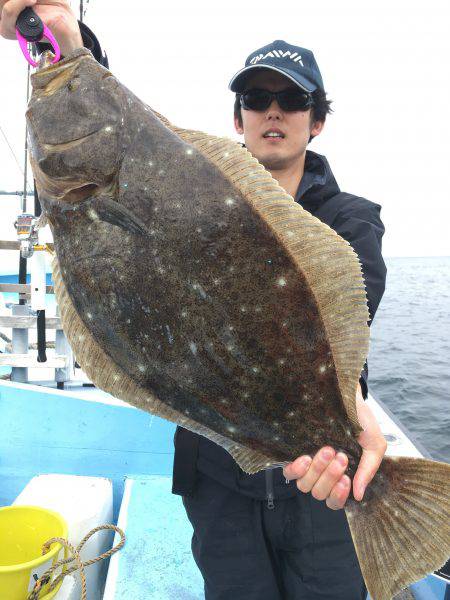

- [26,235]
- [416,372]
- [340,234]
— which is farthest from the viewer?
[416,372]

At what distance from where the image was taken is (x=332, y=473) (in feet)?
4.62

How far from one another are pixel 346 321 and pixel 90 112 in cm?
97

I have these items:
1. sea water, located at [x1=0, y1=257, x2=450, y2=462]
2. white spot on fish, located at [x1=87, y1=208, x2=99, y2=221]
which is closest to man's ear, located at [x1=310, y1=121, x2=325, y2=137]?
white spot on fish, located at [x1=87, y1=208, x2=99, y2=221]

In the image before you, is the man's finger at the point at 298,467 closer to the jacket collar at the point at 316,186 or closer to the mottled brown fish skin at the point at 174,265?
the mottled brown fish skin at the point at 174,265

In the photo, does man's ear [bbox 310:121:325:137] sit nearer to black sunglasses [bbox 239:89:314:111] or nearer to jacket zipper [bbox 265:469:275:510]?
black sunglasses [bbox 239:89:314:111]

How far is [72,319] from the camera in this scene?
1.49 m

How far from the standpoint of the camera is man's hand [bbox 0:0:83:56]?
153 centimetres

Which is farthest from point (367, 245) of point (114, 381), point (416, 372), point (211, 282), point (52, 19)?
point (416, 372)

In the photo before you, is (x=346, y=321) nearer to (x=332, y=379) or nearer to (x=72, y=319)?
(x=332, y=379)

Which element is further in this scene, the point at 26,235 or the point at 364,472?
the point at 26,235

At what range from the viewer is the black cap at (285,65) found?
82.4 inches

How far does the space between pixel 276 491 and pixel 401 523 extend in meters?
0.67

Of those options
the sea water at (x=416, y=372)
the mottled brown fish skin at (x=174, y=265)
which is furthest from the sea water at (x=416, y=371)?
the mottled brown fish skin at (x=174, y=265)

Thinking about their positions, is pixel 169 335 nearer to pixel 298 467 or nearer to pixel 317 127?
pixel 298 467
